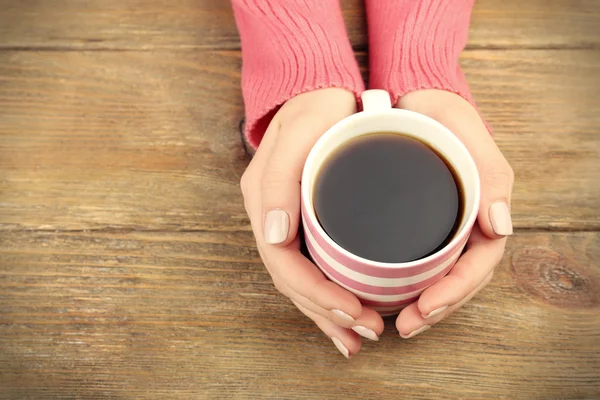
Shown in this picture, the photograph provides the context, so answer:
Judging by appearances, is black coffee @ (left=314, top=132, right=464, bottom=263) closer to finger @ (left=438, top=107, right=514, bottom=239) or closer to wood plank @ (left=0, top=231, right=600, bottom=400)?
finger @ (left=438, top=107, right=514, bottom=239)

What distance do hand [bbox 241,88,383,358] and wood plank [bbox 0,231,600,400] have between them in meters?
0.05

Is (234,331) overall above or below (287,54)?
below

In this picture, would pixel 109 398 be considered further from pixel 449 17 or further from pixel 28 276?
pixel 449 17

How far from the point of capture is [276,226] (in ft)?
1.50

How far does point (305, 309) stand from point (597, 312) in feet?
1.08

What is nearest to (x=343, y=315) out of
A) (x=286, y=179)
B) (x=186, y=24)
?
(x=286, y=179)

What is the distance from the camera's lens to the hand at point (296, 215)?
1.50ft

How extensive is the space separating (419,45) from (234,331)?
404 millimetres

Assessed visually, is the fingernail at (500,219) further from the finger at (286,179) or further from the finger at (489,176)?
the finger at (286,179)

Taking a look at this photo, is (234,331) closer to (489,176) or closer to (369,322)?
(369,322)

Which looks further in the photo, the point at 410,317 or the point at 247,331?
the point at 247,331

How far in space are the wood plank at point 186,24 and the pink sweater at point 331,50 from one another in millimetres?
73

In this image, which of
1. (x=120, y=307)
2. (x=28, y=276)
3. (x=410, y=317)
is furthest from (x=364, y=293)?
(x=28, y=276)

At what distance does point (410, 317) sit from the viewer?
0.46 metres
